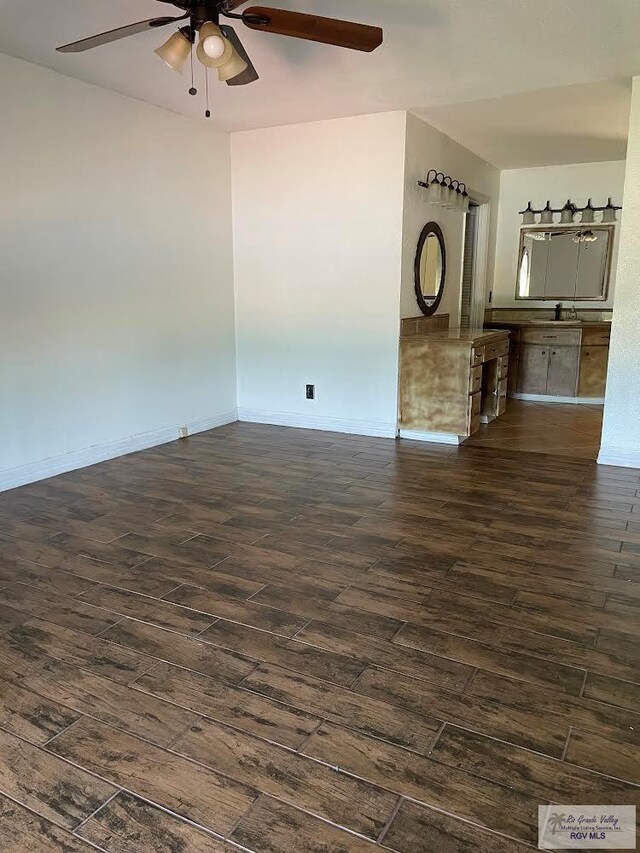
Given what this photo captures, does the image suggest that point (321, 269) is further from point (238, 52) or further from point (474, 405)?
point (238, 52)

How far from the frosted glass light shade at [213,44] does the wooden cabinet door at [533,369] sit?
504cm

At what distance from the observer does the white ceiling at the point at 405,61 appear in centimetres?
293

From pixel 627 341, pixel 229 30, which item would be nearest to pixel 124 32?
pixel 229 30

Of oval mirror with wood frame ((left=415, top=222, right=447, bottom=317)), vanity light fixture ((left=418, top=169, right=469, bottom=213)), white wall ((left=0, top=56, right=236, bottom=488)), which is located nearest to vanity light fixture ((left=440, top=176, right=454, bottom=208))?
vanity light fixture ((left=418, top=169, right=469, bottom=213))

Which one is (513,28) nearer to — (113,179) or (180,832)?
(113,179)

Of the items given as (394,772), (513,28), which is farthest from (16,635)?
(513,28)

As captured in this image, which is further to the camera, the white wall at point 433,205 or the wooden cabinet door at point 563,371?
the wooden cabinet door at point 563,371

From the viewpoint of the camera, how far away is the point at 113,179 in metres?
4.30

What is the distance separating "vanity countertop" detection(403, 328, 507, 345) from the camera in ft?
15.8

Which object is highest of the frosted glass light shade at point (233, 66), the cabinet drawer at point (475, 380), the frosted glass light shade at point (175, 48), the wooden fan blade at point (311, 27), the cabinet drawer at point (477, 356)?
the wooden fan blade at point (311, 27)

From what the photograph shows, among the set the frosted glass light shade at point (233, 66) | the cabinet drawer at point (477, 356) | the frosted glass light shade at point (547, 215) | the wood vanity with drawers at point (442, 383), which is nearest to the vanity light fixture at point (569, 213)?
the frosted glass light shade at point (547, 215)

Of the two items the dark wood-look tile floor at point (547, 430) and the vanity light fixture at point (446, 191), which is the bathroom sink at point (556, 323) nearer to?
the dark wood-look tile floor at point (547, 430)

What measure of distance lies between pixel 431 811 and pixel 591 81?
4065mm

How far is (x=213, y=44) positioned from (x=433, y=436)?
11.0ft
